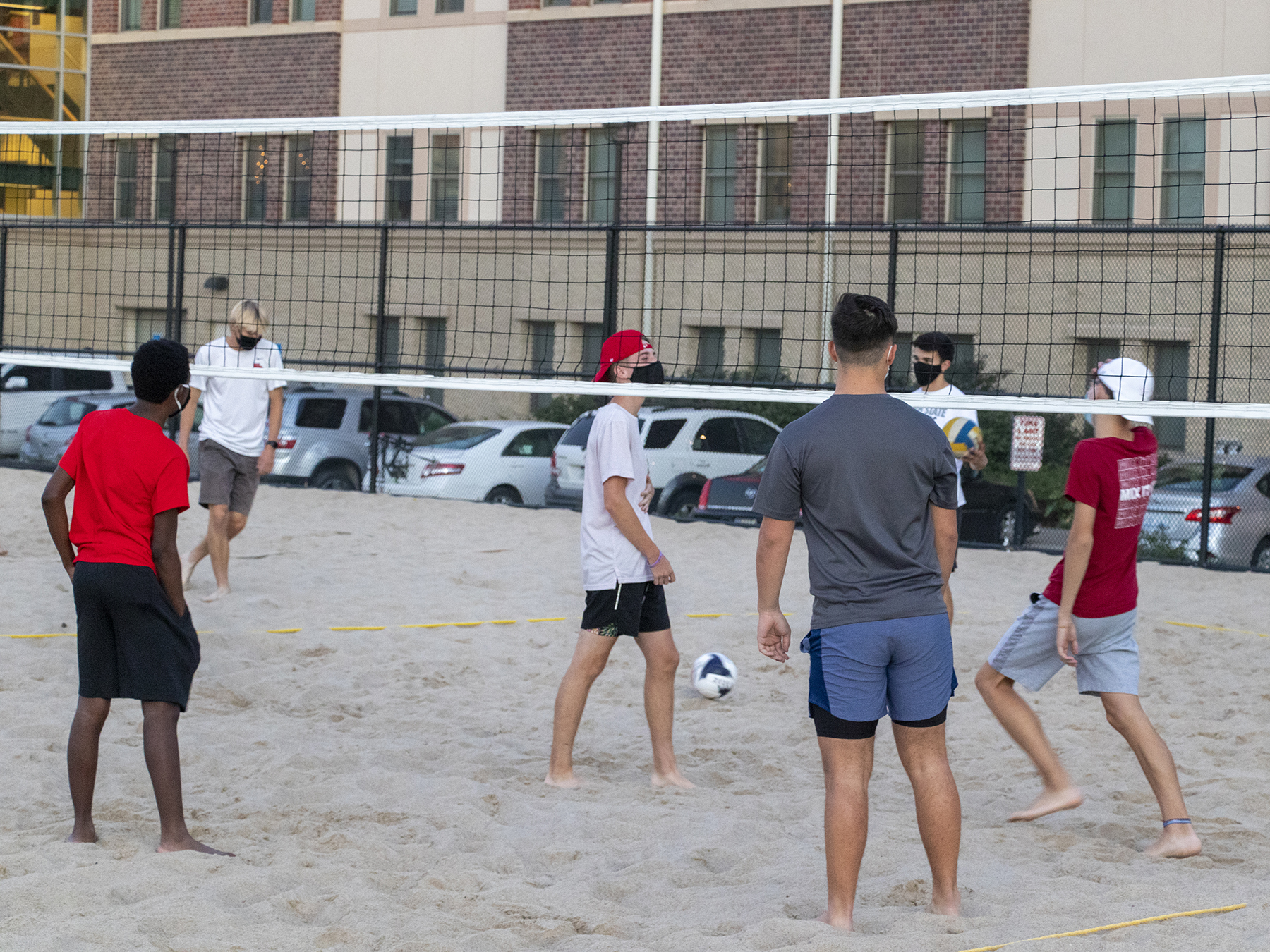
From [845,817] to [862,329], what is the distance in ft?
4.02

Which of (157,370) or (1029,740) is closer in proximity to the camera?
(157,370)

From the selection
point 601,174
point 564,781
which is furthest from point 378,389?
point 564,781

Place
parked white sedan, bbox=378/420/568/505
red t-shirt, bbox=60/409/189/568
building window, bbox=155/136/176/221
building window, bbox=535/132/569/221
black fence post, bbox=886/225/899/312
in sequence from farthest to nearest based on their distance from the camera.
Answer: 1. building window, bbox=155/136/176/221
2. building window, bbox=535/132/569/221
3. parked white sedan, bbox=378/420/568/505
4. black fence post, bbox=886/225/899/312
5. red t-shirt, bbox=60/409/189/568

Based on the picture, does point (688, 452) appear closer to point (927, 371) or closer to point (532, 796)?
point (927, 371)

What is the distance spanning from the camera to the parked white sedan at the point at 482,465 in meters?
12.8

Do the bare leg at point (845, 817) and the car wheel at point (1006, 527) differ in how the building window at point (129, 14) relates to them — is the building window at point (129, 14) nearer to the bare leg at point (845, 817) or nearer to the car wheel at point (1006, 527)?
the car wheel at point (1006, 527)

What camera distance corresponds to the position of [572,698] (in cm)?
489

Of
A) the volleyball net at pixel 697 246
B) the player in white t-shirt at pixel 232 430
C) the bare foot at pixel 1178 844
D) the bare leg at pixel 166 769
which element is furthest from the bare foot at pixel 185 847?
the volleyball net at pixel 697 246

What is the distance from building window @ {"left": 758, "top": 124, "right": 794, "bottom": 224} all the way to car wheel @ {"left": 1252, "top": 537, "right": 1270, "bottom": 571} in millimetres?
9056

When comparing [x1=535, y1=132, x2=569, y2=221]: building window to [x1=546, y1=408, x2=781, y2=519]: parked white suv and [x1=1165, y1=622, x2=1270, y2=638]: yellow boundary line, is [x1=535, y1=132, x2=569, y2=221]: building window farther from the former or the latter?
[x1=1165, y1=622, x2=1270, y2=638]: yellow boundary line

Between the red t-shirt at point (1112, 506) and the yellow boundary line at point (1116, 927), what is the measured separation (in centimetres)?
105

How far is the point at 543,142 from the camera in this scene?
786 inches

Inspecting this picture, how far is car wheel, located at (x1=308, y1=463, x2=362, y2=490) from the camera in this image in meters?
13.5

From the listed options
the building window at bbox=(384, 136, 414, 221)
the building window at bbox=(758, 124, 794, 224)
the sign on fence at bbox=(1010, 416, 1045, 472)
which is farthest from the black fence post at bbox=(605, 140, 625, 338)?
the building window at bbox=(384, 136, 414, 221)
